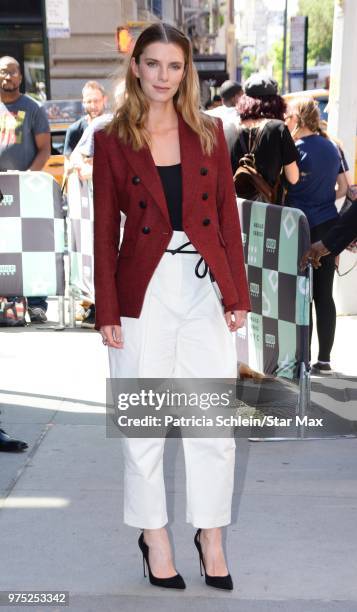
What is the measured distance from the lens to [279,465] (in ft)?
15.9

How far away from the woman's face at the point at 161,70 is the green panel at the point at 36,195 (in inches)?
168

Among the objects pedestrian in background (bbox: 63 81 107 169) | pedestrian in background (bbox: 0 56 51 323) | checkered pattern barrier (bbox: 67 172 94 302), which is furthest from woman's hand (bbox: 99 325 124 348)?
pedestrian in background (bbox: 63 81 107 169)

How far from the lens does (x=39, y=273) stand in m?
7.72

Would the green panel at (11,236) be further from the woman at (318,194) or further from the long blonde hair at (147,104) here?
Result: the long blonde hair at (147,104)

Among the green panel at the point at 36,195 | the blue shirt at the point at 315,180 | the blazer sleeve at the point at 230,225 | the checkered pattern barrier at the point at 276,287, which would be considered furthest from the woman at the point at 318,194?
the blazer sleeve at the point at 230,225

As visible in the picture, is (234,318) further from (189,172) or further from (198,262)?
(189,172)

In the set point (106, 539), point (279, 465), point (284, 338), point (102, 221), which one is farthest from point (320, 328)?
point (102, 221)

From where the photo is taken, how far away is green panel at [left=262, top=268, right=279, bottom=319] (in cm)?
529

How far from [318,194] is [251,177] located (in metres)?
0.82

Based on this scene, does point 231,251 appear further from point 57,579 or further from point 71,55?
point 71,55

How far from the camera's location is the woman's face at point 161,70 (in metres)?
3.30

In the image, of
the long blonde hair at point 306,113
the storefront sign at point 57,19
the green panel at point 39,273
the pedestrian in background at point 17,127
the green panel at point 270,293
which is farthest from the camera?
the storefront sign at point 57,19

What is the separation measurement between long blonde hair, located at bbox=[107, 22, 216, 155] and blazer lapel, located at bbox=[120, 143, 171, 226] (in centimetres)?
3

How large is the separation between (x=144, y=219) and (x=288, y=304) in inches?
79.2
